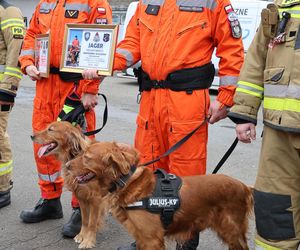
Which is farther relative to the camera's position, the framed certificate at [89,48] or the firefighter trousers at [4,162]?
the firefighter trousers at [4,162]

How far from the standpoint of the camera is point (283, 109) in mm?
2543

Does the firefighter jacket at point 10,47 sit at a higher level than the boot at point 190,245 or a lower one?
higher

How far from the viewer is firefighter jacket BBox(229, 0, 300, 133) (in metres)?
2.50

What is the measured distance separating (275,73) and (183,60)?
96 cm

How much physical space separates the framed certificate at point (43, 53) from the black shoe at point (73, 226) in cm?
137

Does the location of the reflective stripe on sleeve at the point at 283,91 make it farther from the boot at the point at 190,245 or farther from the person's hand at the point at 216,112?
the boot at the point at 190,245

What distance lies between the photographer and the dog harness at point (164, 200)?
123 inches

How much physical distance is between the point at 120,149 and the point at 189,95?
0.73 metres

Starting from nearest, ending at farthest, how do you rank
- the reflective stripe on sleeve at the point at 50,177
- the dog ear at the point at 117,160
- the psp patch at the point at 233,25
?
1. the dog ear at the point at 117,160
2. the psp patch at the point at 233,25
3. the reflective stripe on sleeve at the point at 50,177

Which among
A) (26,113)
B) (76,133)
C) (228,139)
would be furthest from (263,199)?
(26,113)

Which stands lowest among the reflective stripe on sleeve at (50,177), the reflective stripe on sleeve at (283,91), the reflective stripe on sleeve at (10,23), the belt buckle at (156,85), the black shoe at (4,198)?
the black shoe at (4,198)

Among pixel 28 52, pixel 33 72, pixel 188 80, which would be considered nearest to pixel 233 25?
pixel 188 80

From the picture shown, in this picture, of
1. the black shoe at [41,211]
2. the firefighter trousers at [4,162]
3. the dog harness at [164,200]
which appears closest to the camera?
the dog harness at [164,200]

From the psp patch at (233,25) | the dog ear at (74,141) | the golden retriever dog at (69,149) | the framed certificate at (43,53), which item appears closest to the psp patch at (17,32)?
the framed certificate at (43,53)
